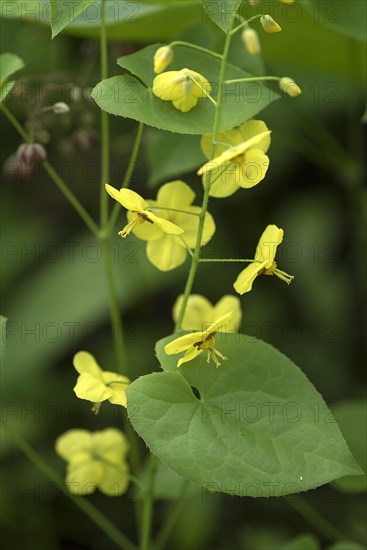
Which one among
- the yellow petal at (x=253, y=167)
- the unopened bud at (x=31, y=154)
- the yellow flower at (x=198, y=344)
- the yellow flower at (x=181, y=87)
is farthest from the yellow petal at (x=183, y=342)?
the unopened bud at (x=31, y=154)

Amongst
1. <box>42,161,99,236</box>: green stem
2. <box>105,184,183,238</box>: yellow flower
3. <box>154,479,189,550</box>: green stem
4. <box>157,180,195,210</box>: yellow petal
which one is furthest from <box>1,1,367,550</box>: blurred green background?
<box>105,184,183,238</box>: yellow flower

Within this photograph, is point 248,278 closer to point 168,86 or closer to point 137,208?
point 137,208

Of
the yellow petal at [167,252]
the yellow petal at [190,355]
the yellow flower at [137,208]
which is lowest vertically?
the yellow petal at [190,355]

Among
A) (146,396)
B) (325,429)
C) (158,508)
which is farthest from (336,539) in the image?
(146,396)

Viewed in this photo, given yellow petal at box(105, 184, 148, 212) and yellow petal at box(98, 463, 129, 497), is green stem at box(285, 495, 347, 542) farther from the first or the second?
yellow petal at box(105, 184, 148, 212)

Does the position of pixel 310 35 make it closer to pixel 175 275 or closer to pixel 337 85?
pixel 337 85

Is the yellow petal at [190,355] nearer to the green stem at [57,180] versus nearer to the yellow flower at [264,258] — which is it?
the yellow flower at [264,258]
